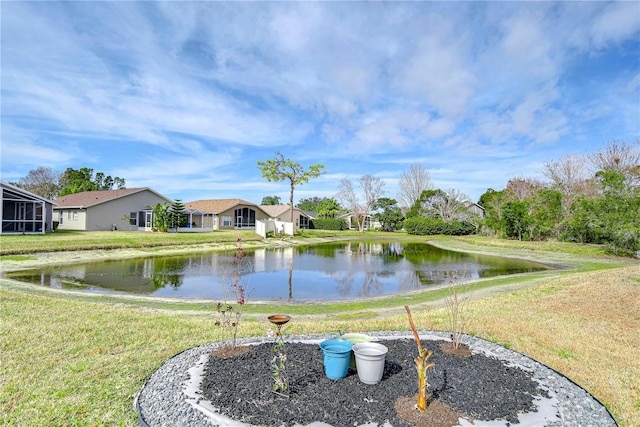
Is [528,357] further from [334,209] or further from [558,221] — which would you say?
[334,209]

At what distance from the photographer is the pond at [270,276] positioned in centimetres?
966

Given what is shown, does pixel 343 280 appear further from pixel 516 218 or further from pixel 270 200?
pixel 270 200

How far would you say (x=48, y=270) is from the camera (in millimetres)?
12336

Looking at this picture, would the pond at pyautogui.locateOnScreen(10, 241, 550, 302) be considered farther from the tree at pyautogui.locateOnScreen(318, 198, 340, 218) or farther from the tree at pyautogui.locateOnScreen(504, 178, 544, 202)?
the tree at pyautogui.locateOnScreen(318, 198, 340, 218)

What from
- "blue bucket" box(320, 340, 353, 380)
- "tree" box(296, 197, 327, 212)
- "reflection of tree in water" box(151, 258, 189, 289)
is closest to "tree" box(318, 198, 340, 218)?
"tree" box(296, 197, 327, 212)

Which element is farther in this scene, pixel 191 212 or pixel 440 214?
pixel 440 214

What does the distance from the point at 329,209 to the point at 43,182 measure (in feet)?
123

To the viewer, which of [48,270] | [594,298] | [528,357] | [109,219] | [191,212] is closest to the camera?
[528,357]

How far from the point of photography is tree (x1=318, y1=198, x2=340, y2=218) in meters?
50.0

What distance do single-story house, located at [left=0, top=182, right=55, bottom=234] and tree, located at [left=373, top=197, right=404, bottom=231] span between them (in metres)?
36.1

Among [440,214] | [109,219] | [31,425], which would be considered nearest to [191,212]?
[109,219]

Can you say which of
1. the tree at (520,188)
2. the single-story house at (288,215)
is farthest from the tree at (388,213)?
the tree at (520,188)

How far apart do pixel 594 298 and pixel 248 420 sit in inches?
310

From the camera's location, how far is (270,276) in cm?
1256
